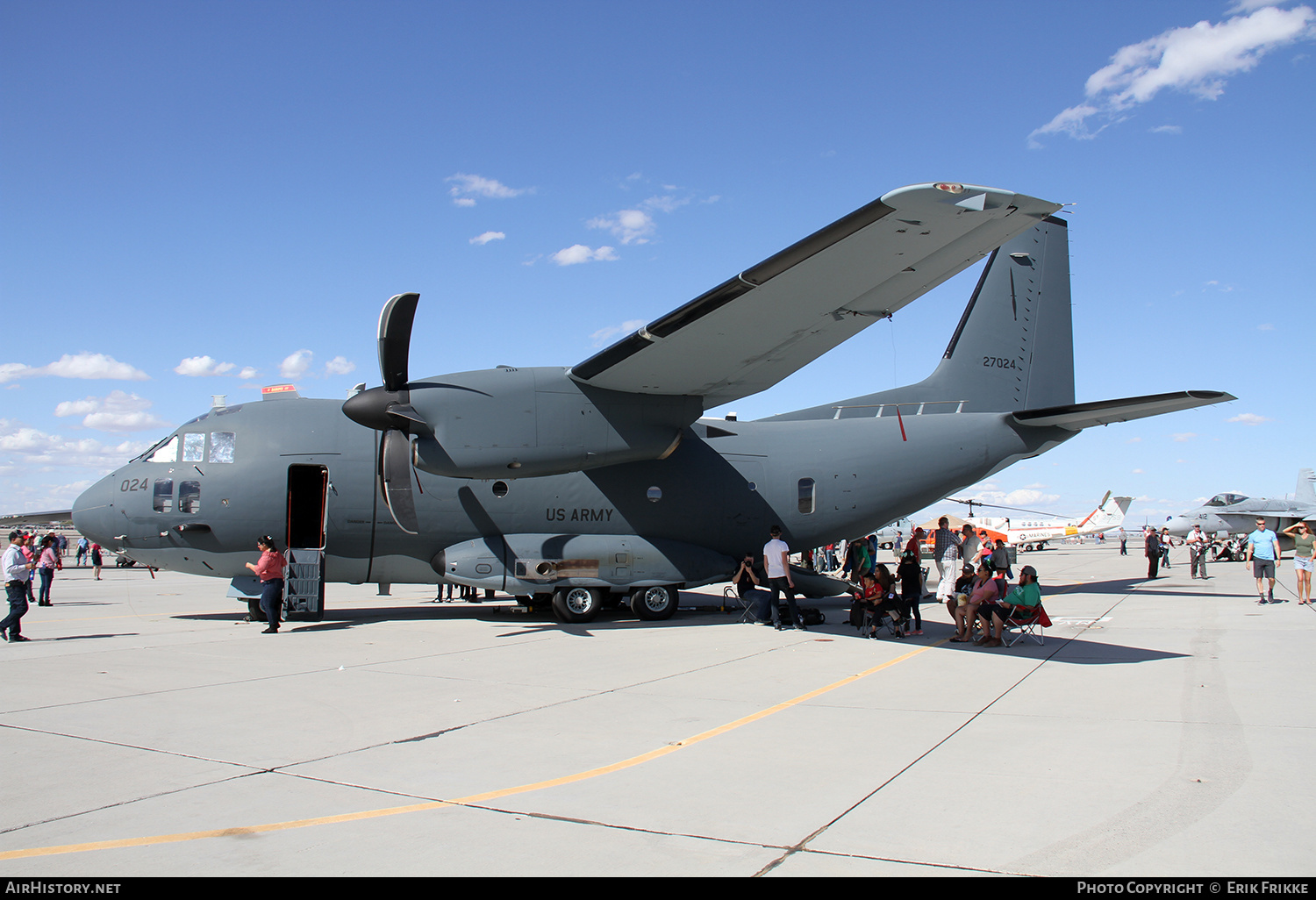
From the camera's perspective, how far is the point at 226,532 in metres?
12.4

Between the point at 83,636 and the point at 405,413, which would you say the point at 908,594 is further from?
the point at 83,636

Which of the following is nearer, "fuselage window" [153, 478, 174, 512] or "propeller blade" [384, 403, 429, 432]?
"propeller blade" [384, 403, 429, 432]

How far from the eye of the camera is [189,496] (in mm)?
12352

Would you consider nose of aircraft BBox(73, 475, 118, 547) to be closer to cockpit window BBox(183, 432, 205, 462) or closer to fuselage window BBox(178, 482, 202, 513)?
fuselage window BBox(178, 482, 202, 513)

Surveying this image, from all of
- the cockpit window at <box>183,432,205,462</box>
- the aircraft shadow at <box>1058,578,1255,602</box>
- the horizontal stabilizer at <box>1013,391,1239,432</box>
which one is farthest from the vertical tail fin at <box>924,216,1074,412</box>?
the cockpit window at <box>183,432,205,462</box>

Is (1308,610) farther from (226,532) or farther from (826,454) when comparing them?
(226,532)

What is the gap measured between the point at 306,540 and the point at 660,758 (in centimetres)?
978

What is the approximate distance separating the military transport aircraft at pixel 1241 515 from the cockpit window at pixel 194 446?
1743 inches

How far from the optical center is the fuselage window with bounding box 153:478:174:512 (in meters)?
12.3

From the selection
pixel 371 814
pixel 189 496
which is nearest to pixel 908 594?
pixel 371 814

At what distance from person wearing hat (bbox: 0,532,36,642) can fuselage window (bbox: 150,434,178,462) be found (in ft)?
6.78

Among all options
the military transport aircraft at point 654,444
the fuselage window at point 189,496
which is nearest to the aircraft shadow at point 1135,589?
the military transport aircraft at point 654,444
